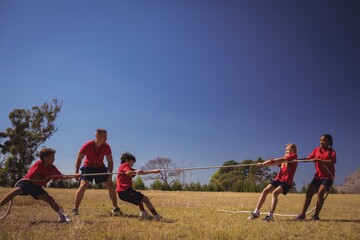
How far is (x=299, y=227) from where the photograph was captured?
586 cm

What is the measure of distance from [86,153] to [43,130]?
25061 millimetres

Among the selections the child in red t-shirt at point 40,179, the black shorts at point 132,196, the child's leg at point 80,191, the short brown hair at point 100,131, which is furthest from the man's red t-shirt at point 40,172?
the black shorts at point 132,196

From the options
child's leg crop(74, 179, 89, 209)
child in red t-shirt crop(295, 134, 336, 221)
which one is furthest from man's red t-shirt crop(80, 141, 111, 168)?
child in red t-shirt crop(295, 134, 336, 221)

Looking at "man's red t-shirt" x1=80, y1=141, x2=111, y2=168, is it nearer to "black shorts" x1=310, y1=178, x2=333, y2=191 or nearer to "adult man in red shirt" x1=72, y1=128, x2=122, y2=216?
"adult man in red shirt" x1=72, y1=128, x2=122, y2=216

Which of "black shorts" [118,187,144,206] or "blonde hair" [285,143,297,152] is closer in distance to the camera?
"black shorts" [118,187,144,206]

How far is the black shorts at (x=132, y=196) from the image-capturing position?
23.7 feet

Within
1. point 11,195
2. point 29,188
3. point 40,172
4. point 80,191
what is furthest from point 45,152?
point 80,191

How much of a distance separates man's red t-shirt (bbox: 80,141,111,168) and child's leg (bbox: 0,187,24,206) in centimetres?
165

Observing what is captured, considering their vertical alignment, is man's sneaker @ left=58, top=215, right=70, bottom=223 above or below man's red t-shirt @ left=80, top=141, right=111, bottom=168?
below

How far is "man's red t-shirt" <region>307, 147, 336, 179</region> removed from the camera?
7527mm

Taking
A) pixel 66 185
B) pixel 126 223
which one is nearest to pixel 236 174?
pixel 66 185

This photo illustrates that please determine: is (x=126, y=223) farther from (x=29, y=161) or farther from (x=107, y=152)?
(x=29, y=161)

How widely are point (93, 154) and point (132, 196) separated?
4.88 feet

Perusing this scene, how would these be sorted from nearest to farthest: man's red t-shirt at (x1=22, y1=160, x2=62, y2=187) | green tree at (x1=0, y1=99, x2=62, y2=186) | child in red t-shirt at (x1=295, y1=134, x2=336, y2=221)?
man's red t-shirt at (x1=22, y1=160, x2=62, y2=187) → child in red t-shirt at (x1=295, y1=134, x2=336, y2=221) → green tree at (x1=0, y1=99, x2=62, y2=186)
